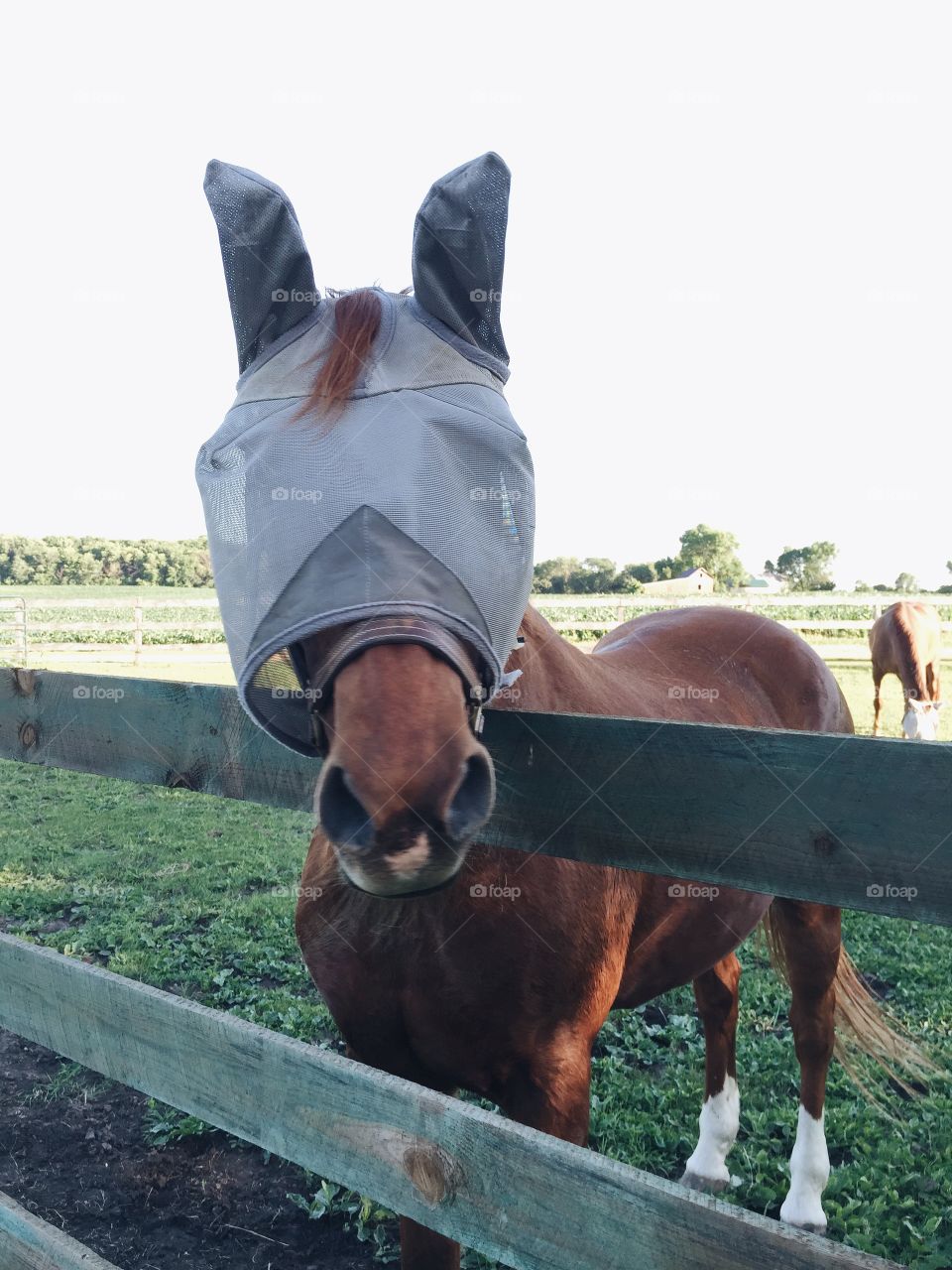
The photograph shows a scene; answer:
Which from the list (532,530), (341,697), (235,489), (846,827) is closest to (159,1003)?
(341,697)

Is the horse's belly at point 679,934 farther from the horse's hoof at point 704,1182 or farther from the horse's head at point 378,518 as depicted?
the horse's head at point 378,518

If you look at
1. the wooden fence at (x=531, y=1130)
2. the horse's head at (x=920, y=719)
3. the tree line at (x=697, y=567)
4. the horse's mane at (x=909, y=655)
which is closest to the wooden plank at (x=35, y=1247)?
the wooden fence at (x=531, y=1130)

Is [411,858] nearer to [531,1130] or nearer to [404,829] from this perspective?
[404,829]

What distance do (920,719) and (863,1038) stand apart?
33.0 ft

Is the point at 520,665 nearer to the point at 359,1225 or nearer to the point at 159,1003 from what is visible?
the point at 159,1003

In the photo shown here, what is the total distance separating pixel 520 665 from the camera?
2.06 meters

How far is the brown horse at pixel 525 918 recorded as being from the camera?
1.27 metres

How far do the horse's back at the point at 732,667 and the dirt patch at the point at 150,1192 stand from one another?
6.93 ft

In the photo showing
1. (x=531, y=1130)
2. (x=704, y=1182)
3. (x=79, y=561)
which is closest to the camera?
(x=531, y=1130)

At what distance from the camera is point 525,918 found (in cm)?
193

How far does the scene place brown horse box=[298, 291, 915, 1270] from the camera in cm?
127

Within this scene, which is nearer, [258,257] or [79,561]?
[258,257]

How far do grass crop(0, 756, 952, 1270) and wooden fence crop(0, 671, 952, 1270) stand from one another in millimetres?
1615

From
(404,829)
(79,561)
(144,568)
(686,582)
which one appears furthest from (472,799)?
(79,561)
